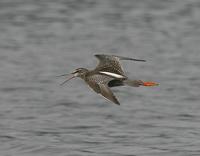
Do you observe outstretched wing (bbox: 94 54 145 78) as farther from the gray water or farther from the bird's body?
the gray water

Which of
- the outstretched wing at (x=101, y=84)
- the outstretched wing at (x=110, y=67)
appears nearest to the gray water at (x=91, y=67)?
the outstretched wing at (x=110, y=67)

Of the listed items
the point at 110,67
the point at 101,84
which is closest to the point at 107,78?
the point at 101,84

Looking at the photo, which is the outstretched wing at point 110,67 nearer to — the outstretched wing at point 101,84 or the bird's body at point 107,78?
the bird's body at point 107,78

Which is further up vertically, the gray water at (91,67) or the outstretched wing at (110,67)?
the outstretched wing at (110,67)

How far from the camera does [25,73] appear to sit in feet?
91.8

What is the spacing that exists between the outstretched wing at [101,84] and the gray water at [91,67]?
11.3 ft

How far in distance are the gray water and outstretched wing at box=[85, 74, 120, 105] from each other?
3455 millimetres

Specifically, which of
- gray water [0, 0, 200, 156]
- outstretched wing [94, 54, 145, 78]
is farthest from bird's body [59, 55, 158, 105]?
gray water [0, 0, 200, 156]

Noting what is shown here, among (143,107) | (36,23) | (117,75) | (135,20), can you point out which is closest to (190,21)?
(135,20)

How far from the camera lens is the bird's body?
15805mm

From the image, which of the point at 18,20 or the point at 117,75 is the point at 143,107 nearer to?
the point at 117,75

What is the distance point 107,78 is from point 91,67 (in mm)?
11746

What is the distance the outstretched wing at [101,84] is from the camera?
15607 mm

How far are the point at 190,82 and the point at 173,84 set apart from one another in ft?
1.64
